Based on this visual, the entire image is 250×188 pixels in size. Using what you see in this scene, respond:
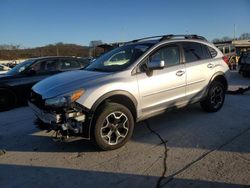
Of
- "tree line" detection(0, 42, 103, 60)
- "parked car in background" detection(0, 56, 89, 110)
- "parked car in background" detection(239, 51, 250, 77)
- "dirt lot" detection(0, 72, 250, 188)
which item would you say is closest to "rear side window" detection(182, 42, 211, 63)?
"dirt lot" detection(0, 72, 250, 188)

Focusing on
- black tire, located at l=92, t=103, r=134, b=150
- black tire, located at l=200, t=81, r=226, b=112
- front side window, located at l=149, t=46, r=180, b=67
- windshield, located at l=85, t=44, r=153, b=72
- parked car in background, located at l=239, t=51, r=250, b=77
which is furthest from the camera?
parked car in background, located at l=239, t=51, r=250, b=77

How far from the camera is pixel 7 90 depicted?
8203mm

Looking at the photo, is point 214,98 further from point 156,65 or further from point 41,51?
point 41,51

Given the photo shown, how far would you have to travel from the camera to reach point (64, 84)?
14.7 ft

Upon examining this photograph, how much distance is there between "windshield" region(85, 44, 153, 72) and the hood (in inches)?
15.3

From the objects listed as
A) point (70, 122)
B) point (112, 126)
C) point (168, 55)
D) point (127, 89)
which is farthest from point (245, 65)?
point (70, 122)

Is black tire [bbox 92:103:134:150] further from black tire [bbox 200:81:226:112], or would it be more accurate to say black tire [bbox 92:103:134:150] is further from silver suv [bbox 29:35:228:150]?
black tire [bbox 200:81:226:112]

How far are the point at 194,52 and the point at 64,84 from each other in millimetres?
2992

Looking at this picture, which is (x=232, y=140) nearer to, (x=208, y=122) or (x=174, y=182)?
(x=208, y=122)

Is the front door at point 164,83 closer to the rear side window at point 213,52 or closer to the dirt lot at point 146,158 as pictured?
the dirt lot at point 146,158

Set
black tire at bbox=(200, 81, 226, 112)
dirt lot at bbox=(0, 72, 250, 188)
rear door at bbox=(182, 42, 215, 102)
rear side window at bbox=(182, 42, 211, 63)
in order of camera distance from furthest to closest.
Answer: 1. black tire at bbox=(200, 81, 226, 112)
2. rear side window at bbox=(182, 42, 211, 63)
3. rear door at bbox=(182, 42, 215, 102)
4. dirt lot at bbox=(0, 72, 250, 188)

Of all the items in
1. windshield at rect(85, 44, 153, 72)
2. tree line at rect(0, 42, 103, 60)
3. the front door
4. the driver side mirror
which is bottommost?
the front door

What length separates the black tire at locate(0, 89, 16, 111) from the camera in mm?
8164

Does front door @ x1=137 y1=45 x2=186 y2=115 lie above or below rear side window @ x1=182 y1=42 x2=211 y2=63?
below
